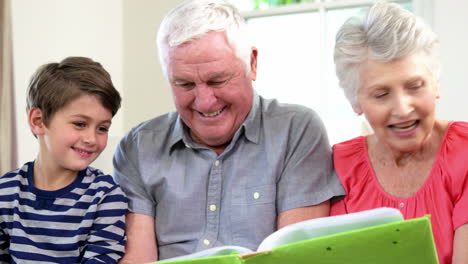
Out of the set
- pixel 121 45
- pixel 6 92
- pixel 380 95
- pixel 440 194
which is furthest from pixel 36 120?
pixel 121 45

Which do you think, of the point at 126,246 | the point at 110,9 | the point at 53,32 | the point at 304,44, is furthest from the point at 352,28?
the point at 110,9

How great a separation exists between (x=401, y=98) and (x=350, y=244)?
0.47 m

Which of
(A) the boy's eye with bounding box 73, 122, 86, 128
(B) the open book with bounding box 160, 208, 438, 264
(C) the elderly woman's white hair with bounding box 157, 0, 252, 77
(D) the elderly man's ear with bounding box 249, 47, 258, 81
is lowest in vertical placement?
(B) the open book with bounding box 160, 208, 438, 264

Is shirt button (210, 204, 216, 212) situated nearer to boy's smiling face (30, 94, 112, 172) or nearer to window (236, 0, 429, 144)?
boy's smiling face (30, 94, 112, 172)

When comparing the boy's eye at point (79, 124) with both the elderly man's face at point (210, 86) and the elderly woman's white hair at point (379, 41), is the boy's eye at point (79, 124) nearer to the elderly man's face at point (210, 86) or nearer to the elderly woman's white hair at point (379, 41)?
the elderly man's face at point (210, 86)

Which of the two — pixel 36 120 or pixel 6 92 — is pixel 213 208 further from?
pixel 6 92

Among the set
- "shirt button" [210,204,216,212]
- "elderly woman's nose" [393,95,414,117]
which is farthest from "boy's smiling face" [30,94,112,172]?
"elderly woman's nose" [393,95,414,117]

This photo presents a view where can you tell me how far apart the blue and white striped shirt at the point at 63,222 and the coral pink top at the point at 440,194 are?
611mm

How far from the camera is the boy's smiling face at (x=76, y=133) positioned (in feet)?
5.17

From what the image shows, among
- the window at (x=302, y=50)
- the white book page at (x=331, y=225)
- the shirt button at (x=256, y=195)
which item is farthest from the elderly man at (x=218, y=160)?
the window at (x=302, y=50)

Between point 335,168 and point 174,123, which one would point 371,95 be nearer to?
point 335,168

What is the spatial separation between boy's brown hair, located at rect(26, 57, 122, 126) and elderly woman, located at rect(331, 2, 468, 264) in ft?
2.11

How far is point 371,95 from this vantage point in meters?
1.35

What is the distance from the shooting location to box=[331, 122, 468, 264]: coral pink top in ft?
4.29
